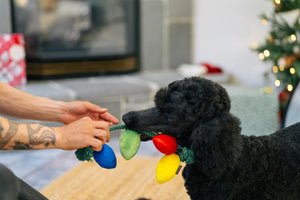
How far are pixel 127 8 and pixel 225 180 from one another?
2457mm

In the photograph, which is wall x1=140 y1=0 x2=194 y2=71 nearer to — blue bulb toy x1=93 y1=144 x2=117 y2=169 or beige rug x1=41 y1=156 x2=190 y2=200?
beige rug x1=41 y1=156 x2=190 y2=200

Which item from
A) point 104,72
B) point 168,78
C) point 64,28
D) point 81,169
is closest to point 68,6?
point 64,28

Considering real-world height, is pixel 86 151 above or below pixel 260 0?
below

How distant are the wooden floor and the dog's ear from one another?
3.49 ft

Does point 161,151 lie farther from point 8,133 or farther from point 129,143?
point 8,133

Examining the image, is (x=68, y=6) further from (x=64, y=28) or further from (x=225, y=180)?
(x=225, y=180)

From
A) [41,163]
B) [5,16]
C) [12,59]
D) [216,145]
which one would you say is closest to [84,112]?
[216,145]

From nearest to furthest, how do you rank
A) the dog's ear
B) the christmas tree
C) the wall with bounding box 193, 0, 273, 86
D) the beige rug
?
1. the dog's ear
2. the beige rug
3. the christmas tree
4. the wall with bounding box 193, 0, 273, 86

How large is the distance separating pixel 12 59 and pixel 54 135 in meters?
1.77

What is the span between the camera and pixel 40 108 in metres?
1.16

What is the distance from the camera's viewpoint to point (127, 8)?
10.2 feet

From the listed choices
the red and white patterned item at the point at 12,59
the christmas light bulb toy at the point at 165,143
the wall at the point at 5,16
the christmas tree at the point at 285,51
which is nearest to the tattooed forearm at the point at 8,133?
the christmas light bulb toy at the point at 165,143

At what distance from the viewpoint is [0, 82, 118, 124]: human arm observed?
44.6 inches

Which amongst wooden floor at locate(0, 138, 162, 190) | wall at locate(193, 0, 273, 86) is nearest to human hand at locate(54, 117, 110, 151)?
wooden floor at locate(0, 138, 162, 190)
